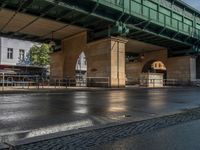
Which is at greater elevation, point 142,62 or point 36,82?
point 142,62

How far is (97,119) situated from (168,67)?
1580 inches

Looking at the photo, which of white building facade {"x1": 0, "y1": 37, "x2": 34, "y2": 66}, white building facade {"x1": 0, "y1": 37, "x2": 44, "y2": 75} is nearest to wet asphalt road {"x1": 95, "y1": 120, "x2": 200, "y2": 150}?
white building facade {"x1": 0, "y1": 37, "x2": 44, "y2": 75}

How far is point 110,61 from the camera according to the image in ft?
96.1

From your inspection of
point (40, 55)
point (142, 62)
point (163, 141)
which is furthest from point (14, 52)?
point (163, 141)

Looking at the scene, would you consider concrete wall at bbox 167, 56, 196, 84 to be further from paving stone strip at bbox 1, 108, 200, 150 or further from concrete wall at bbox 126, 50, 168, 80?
paving stone strip at bbox 1, 108, 200, 150

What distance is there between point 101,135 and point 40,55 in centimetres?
5092

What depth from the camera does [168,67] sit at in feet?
151

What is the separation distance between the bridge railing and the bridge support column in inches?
122

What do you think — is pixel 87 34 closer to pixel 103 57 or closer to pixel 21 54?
pixel 103 57

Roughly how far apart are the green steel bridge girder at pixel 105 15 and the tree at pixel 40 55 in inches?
701

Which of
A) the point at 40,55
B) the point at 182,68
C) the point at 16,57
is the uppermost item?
the point at 40,55

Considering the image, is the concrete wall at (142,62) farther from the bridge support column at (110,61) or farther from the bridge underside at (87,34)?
the bridge support column at (110,61)

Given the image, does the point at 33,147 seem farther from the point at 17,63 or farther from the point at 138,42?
the point at 17,63

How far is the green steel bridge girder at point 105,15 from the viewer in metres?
25.1
